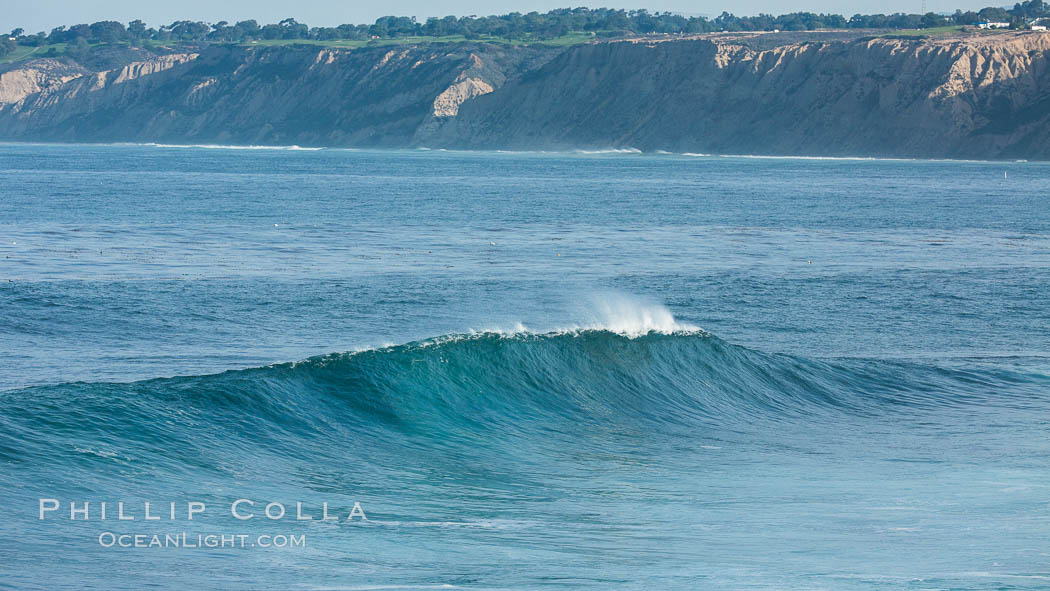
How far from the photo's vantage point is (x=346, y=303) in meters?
25.6

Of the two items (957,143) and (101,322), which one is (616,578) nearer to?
(101,322)

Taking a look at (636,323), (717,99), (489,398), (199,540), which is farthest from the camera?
(717,99)

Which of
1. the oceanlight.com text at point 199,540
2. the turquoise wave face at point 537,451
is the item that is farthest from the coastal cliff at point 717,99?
the oceanlight.com text at point 199,540

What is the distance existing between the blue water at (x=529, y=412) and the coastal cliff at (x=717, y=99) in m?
108

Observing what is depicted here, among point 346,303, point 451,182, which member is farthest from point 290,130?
point 346,303

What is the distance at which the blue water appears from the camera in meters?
9.66

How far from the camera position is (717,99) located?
A: 517ft

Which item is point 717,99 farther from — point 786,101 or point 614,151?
point 614,151

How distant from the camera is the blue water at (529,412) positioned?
31.7ft

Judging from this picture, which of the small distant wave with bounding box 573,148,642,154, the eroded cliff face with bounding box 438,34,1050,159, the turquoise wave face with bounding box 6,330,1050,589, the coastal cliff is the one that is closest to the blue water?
the turquoise wave face with bounding box 6,330,1050,589

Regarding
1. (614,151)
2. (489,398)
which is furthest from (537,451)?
(614,151)

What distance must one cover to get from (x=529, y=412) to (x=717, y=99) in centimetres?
14632

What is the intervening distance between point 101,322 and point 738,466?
13700mm

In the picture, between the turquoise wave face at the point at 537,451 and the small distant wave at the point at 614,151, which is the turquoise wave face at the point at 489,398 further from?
the small distant wave at the point at 614,151
